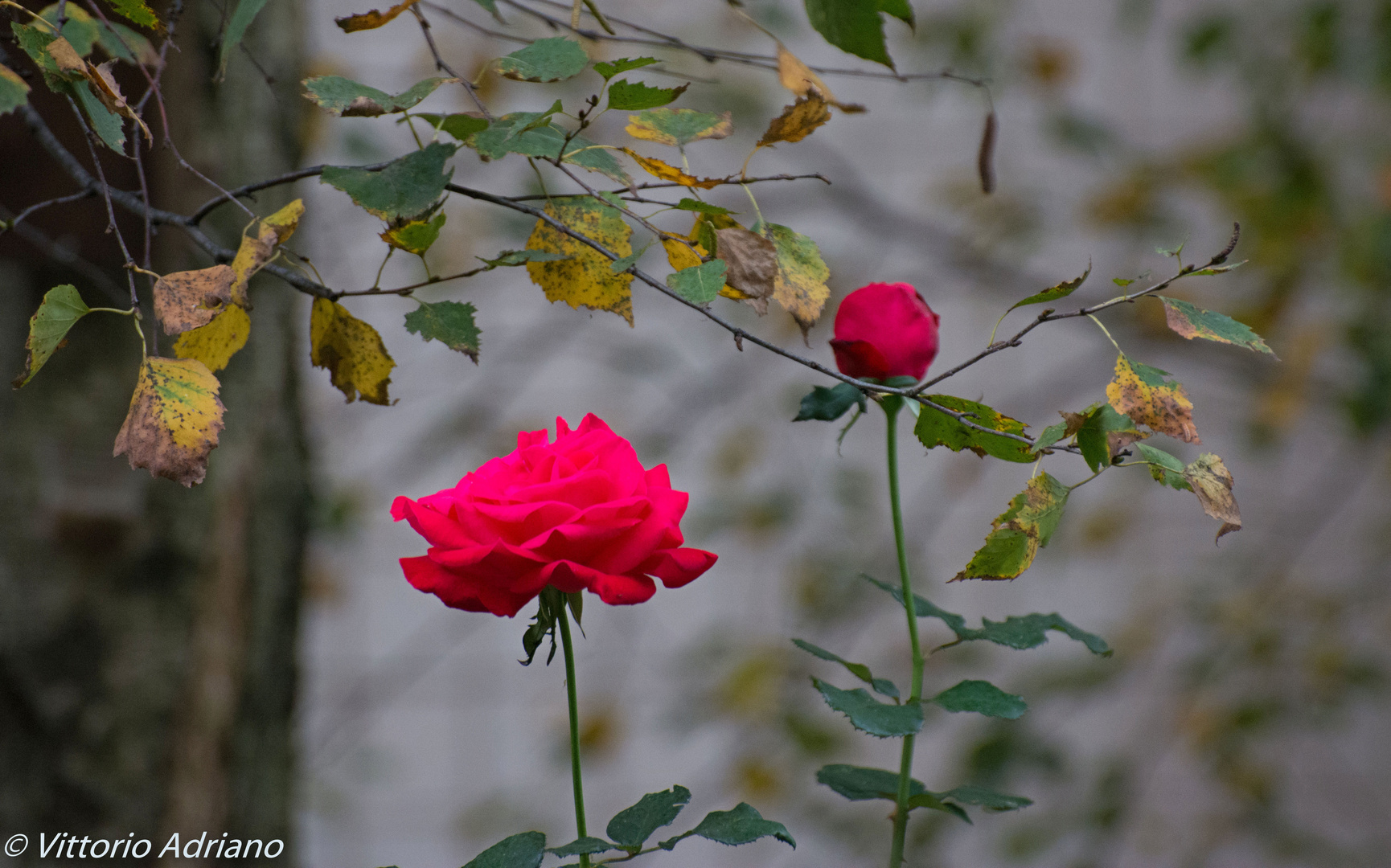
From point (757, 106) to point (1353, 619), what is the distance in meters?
1.25

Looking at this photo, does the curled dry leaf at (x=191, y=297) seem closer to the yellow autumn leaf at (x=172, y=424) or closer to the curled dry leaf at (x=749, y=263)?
the yellow autumn leaf at (x=172, y=424)

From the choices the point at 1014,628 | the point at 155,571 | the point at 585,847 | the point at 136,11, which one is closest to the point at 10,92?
the point at 136,11

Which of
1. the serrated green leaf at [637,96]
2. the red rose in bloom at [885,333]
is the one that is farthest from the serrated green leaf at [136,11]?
the red rose in bloom at [885,333]

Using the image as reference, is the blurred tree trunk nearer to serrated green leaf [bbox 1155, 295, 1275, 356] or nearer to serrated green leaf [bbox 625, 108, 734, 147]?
serrated green leaf [bbox 625, 108, 734, 147]

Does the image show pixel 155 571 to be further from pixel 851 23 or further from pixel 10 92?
pixel 851 23

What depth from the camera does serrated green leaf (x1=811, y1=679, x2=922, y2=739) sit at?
315 mm

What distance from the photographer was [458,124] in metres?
0.33

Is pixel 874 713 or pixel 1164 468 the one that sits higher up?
pixel 1164 468

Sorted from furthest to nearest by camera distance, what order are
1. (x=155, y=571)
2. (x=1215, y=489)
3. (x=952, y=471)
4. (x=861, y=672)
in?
(x=952, y=471)
(x=155, y=571)
(x=861, y=672)
(x=1215, y=489)

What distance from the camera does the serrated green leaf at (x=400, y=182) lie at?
29cm

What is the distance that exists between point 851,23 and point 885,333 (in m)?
0.11

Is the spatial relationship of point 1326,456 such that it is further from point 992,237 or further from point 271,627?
point 271,627

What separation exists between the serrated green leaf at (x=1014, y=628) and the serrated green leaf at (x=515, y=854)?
15cm

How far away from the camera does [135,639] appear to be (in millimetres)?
687
